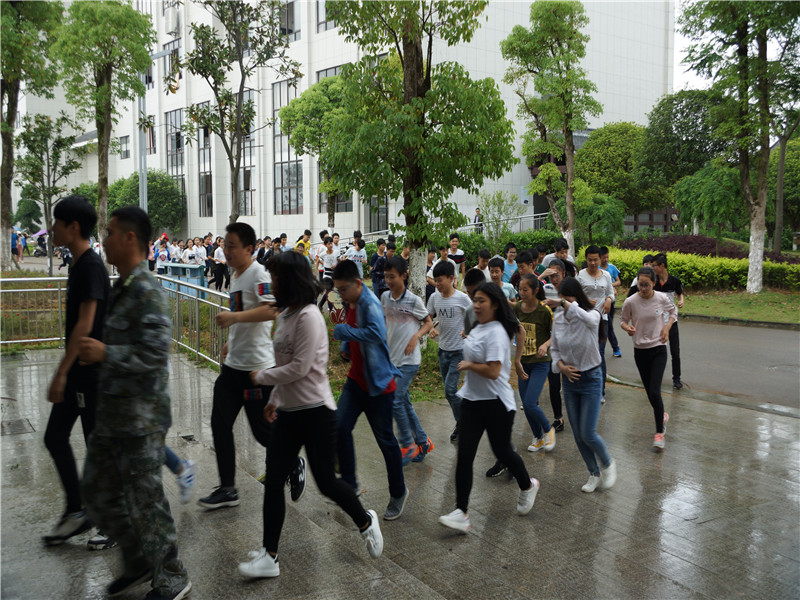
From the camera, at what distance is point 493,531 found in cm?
455

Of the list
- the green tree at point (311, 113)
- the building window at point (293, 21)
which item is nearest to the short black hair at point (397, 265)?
the green tree at point (311, 113)

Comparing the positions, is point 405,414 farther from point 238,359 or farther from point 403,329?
point 238,359

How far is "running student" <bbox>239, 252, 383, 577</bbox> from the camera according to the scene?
147 inches

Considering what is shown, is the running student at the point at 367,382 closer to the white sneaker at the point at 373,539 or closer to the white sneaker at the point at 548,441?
the white sneaker at the point at 373,539

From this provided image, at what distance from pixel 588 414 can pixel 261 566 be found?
2804 mm

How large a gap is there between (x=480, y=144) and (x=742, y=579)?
709 centimetres

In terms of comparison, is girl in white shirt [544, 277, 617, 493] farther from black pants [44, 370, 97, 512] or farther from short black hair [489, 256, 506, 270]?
black pants [44, 370, 97, 512]

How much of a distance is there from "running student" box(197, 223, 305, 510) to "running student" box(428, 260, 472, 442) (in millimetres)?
1991

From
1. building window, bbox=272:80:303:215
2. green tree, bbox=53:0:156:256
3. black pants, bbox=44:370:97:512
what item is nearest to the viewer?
black pants, bbox=44:370:97:512

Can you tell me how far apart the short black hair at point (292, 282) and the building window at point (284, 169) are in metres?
34.8

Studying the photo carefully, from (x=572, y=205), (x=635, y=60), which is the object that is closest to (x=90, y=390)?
(x=572, y=205)

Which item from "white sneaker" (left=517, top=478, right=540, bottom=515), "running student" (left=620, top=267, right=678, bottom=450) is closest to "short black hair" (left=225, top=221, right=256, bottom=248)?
"white sneaker" (left=517, top=478, right=540, bottom=515)

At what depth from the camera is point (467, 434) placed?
4535mm

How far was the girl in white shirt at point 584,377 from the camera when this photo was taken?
17.5ft
